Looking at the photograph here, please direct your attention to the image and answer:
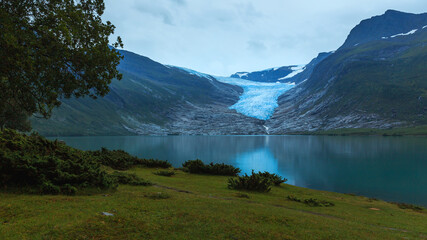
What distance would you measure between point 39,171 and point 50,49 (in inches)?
284

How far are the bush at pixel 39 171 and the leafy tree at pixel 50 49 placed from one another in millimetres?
3363

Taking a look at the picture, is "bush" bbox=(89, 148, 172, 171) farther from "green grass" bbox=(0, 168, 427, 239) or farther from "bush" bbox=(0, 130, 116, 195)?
"green grass" bbox=(0, 168, 427, 239)

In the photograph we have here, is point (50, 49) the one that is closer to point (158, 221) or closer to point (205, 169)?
point (158, 221)

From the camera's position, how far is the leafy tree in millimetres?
14164

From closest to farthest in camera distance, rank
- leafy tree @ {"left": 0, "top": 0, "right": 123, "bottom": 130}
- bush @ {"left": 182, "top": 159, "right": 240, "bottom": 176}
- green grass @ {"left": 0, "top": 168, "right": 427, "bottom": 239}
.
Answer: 1. green grass @ {"left": 0, "top": 168, "right": 427, "bottom": 239}
2. leafy tree @ {"left": 0, "top": 0, "right": 123, "bottom": 130}
3. bush @ {"left": 182, "top": 159, "right": 240, "bottom": 176}

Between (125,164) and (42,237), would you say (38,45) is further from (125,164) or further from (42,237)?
(125,164)

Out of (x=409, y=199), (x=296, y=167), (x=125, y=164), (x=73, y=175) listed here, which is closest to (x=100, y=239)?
(x=73, y=175)

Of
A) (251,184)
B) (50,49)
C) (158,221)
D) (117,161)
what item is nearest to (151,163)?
(117,161)

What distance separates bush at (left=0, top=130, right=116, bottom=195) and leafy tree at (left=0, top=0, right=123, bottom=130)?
3.36m

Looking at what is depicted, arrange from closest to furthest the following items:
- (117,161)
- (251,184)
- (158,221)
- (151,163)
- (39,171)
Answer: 1. (158,221)
2. (39,171)
3. (251,184)
4. (117,161)
5. (151,163)

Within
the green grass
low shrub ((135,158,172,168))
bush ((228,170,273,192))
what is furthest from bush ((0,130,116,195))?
low shrub ((135,158,172,168))

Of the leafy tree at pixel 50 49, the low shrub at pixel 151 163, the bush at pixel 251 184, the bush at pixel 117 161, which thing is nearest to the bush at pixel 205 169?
the low shrub at pixel 151 163

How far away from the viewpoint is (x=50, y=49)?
1564 centimetres

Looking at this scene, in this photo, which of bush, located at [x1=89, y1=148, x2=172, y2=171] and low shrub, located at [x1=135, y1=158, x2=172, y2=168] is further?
low shrub, located at [x1=135, y1=158, x2=172, y2=168]
